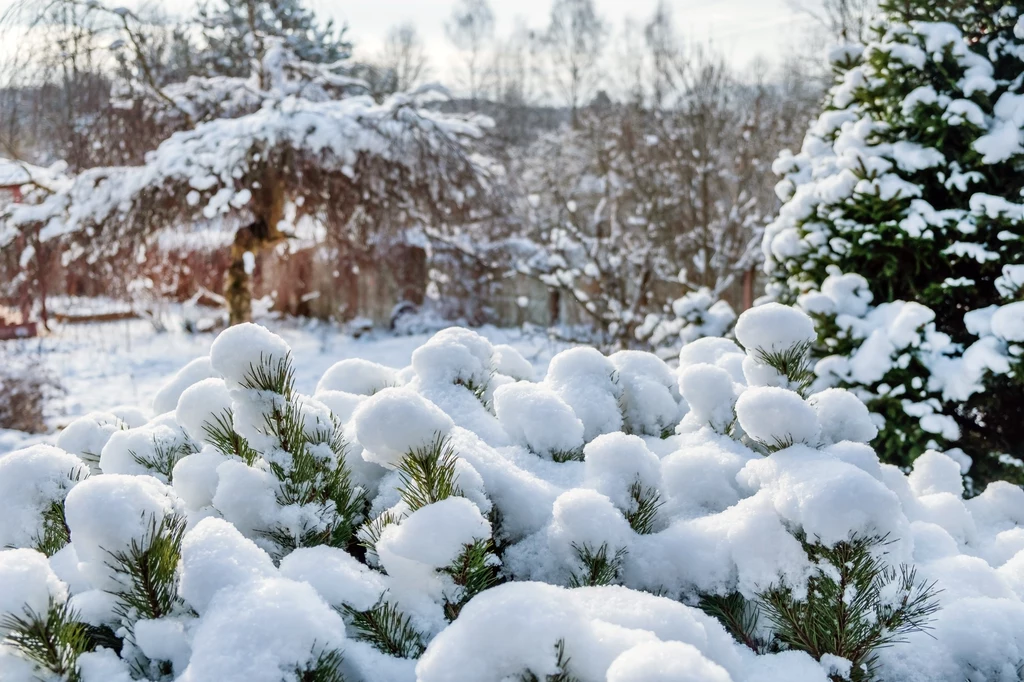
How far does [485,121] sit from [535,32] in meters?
25.2

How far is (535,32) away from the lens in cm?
2986

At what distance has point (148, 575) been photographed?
972mm

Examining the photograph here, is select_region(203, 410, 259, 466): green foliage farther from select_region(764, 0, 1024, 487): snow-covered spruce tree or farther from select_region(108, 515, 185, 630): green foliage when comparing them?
select_region(764, 0, 1024, 487): snow-covered spruce tree

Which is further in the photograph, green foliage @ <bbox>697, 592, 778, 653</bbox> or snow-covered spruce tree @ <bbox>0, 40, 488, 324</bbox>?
snow-covered spruce tree @ <bbox>0, 40, 488, 324</bbox>

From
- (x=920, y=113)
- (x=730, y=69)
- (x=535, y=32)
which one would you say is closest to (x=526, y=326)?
(x=730, y=69)

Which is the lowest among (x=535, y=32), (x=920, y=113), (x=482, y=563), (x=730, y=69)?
(x=482, y=563)

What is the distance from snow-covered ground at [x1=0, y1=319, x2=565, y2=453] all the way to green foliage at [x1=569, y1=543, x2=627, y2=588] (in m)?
6.29

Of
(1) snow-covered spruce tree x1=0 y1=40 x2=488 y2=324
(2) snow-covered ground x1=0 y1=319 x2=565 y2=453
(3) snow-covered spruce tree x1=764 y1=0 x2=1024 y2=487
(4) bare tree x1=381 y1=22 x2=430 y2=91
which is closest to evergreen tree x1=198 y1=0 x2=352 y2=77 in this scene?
(1) snow-covered spruce tree x1=0 y1=40 x2=488 y2=324

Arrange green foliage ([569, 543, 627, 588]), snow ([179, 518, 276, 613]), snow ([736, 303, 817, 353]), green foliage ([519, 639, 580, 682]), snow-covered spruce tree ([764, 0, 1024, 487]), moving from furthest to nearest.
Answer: snow-covered spruce tree ([764, 0, 1024, 487]) → snow ([736, 303, 817, 353]) → green foliage ([569, 543, 627, 588]) → snow ([179, 518, 276, 613]) → green foliage ([519, 639, 580, 682])

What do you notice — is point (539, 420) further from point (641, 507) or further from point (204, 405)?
point (204, 405)

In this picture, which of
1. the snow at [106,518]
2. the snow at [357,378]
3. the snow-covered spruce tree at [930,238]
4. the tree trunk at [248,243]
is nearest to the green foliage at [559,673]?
the snow at [106,518]

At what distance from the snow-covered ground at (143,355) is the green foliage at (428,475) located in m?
6.28

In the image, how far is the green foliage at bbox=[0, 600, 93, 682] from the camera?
868 mm

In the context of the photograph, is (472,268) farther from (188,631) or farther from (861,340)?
(188,631)
